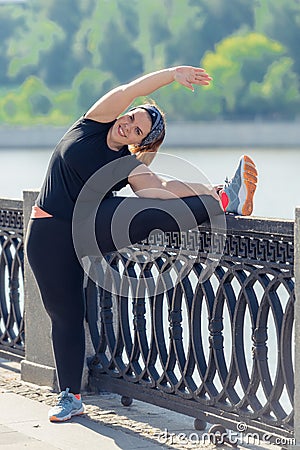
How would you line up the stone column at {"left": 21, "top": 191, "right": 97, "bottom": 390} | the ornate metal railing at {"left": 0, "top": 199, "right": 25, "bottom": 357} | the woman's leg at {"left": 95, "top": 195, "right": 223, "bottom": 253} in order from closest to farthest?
the woman's leg at {"left": 95, "top": 195, "right": 223, "bottom": 253}, the stone column at {"left": 21, "top": 191, "right": 97, "bottom": 390}, the ornate metal railing at {"left": 0, "top": 199, "right": 25, "bottom": 357}

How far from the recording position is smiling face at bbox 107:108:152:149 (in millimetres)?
4801

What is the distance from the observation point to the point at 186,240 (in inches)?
202

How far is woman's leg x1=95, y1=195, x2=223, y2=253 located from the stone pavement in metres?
0.89

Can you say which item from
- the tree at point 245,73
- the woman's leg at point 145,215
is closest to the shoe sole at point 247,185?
the woman's leg at point 145,215

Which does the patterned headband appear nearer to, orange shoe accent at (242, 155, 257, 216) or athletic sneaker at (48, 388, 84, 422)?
orange shoe accent at (242, 155, 257, 216)

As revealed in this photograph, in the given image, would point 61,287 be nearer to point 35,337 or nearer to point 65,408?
point 65,408

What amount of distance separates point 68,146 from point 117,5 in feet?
452

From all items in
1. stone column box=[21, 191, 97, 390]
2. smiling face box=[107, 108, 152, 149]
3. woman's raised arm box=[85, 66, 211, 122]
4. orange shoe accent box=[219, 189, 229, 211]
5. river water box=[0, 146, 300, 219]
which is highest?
river water box=[0, 146, 300, 219]

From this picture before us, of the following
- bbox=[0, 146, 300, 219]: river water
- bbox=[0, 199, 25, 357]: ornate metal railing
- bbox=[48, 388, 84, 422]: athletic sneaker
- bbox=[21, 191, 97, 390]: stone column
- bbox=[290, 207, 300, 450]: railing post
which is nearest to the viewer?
bbox=[290, 207, 300, 450]: railing post

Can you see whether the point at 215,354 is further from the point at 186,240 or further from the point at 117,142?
the point at 117,142

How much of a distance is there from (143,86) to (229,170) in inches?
2383

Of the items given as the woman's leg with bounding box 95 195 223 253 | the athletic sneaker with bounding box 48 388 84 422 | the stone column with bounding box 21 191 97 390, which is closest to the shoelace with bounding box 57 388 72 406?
the athletic sneaker with bounding box 48 388 84 422

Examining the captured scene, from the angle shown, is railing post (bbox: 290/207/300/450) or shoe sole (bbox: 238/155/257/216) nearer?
railing post (bbox: 290/207/300/450)

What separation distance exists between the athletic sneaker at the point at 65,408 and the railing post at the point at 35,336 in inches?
27.8
